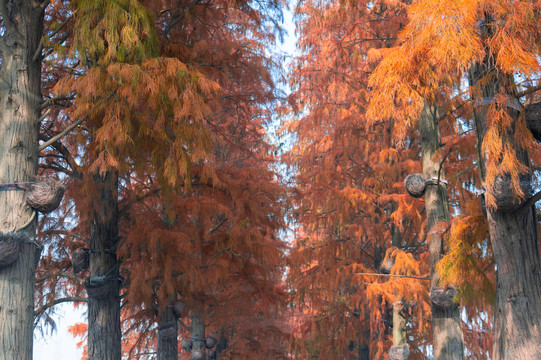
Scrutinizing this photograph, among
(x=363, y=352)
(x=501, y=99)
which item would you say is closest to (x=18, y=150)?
(x=501, y=99)

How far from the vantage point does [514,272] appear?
5.09m

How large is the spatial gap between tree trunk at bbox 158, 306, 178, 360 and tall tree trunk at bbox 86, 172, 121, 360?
1.99m

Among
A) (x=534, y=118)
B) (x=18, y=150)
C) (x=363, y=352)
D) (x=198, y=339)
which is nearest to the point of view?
(x=534, y=118)

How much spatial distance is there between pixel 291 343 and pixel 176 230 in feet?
16.0

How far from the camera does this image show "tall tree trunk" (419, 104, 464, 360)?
26.9ft

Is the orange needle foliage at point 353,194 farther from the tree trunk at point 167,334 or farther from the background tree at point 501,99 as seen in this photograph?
the background tree at point 501,99

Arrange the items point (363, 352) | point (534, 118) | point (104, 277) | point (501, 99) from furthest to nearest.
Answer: point (363, 352), point (104, 277), point (534, 118), point (501, 99)

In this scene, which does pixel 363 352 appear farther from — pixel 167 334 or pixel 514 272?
pixel 514 272

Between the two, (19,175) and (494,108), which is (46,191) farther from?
(494,108)

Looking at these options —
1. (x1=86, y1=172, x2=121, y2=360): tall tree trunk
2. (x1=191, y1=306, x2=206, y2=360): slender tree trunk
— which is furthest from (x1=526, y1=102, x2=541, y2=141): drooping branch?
(x1=191, y1=306, x2=206, y2=360): slender tree trunk

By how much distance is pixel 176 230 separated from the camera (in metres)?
8.98

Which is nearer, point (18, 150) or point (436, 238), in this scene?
point (18, 150)

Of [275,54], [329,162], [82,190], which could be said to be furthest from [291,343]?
[275,54]

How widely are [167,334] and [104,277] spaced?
265 cm
